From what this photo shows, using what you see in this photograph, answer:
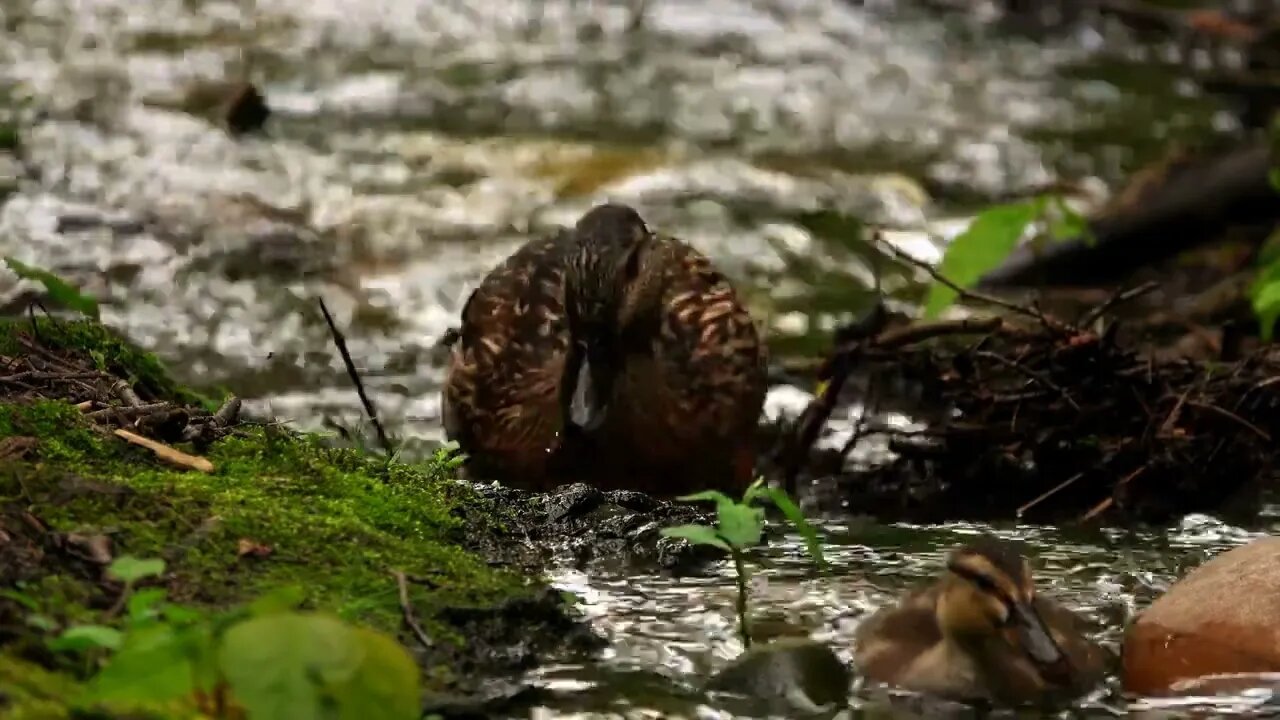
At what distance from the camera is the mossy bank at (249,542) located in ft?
9.22

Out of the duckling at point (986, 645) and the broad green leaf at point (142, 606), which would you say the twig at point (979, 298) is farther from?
the broad green leaf at point (142, 606)

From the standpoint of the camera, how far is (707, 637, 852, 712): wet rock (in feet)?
9.96

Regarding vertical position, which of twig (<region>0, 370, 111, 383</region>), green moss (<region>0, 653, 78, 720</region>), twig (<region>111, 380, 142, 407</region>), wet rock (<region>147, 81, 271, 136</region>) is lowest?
green moss (<region>0, 653, 78, 720</region>)

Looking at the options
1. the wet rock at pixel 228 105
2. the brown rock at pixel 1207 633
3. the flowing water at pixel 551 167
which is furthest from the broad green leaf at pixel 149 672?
the wet rock at pixel 228 105

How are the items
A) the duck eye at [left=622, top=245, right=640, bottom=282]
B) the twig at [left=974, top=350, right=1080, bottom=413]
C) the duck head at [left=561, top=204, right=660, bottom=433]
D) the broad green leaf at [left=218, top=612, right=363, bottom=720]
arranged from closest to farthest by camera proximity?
the broad green leaf at [left=218, top=612, right=363, bottom=720]
the duck head at [left=561, top=204, right=660, bottom=433]
the twig at [left=974, top=350, right=1080, bottom=413]
the duck eye at [left=622, top=245, right=640, bottom=282]

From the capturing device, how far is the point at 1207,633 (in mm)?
3285

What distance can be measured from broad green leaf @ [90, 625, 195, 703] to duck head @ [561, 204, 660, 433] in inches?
99.6

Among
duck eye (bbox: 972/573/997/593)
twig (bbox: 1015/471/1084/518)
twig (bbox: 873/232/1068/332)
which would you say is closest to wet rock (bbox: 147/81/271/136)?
twig (bbox: 873/232/1068/332)

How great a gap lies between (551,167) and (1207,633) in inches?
299

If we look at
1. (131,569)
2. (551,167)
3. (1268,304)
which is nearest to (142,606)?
(131,569)

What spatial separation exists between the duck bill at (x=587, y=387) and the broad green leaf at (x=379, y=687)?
2449 mm

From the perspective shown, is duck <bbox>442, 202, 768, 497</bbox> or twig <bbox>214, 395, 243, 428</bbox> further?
duck <bbox>442, 202, 768, 497</bbox>

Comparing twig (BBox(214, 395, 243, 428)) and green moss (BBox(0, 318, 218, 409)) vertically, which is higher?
green moss (BBox(0, 318, 218, 409))

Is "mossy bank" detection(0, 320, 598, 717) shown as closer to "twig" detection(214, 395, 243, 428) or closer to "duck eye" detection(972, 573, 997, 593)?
"twig" detection(214, 395, 243, 428)
